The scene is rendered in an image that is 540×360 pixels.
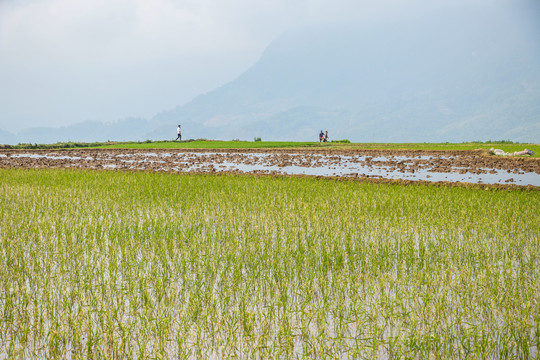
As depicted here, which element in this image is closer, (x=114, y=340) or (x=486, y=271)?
(x=114, y=340)

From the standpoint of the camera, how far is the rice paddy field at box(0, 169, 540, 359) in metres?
3.26

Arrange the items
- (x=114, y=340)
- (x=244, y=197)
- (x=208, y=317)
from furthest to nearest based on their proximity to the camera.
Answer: (x=244, y=197) < (x=208, y=317) < (x=114, y=340)

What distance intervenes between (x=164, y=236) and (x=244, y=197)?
12.1 ft

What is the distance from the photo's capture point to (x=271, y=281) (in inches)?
170

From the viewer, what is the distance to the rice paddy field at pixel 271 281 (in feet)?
10.7

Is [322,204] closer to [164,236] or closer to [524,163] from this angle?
[164,236]

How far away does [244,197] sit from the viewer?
32.2ft

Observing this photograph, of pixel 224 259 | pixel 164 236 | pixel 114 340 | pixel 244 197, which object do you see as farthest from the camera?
pixel 244 197

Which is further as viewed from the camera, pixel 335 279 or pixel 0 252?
pixel 0 252

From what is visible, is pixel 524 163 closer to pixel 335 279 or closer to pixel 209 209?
pixel 209 209

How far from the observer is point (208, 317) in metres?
3.63

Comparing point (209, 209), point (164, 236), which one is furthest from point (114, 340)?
point (209, 209)

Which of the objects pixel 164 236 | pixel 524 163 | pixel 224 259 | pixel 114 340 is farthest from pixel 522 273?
pixel 524 163

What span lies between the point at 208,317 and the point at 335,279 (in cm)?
155
